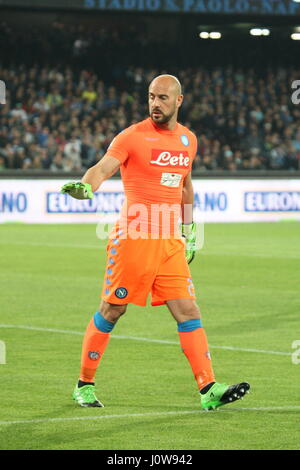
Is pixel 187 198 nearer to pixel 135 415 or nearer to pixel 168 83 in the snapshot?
pixel 168 83

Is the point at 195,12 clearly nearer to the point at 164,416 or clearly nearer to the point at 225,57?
the point at 225,57

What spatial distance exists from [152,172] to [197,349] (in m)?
1.21

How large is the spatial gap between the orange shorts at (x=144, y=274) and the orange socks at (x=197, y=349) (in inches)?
8.6

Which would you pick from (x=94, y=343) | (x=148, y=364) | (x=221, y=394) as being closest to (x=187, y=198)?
(x=94, y=343)

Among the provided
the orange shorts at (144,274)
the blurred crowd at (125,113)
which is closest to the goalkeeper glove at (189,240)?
the orange shorts at (144,274)

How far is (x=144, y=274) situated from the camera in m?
7.36

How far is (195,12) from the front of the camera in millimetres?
35312

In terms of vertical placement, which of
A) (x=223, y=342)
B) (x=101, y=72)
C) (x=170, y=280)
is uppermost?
(x=101, y=72)

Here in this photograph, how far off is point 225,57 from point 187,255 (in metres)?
34.6

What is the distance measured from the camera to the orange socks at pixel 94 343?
7500 millimetres

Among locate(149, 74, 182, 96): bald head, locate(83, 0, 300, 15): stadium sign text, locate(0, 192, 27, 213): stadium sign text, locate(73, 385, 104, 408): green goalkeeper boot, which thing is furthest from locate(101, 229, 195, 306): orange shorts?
locate(83, 0, 300, 15): stadium sign text

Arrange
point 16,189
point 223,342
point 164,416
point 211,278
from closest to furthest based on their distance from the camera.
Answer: point 164,416 → point 223,342 → point 211,278 → point 16,189

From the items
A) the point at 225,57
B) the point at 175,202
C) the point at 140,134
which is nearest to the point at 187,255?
the point at 175,202

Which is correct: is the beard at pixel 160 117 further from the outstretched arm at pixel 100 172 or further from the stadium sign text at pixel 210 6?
the stadium sign text at pixel 210 6
